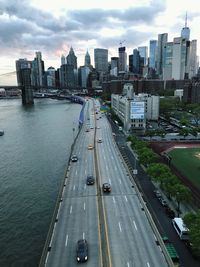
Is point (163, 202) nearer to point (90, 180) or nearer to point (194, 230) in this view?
point (194, 230)

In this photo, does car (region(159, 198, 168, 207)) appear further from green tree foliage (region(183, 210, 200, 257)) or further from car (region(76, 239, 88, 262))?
car (region(76, 239, 88, 262))

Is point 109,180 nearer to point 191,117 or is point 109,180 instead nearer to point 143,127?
point 143,127

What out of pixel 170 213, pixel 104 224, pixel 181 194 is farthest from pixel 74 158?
pixel 181 194

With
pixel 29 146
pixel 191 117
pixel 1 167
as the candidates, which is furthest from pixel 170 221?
pixel 191 117

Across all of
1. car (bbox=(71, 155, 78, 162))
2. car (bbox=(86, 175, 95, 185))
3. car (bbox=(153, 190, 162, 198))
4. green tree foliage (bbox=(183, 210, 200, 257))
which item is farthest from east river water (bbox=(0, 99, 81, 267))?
green tree foliage (bbox=(183, 210, 200, 257))

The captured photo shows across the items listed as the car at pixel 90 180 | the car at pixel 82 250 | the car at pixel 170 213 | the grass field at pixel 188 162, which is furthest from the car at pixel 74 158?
the car at pixel 82 250

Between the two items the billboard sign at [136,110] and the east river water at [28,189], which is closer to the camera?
the east river water at [28,189]

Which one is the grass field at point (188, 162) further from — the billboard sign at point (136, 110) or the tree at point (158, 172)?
the billboard sign at point (136, 110)
